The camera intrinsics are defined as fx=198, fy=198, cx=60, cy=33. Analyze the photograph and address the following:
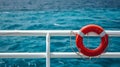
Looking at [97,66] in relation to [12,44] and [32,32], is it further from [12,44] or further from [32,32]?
[12,44]

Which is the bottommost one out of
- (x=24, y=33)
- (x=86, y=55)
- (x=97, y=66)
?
(x=97, y=66)

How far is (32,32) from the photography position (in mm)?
3102

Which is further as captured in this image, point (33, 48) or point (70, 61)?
point (33, 48)

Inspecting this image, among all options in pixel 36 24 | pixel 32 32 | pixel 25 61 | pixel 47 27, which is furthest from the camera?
pixel 36 24

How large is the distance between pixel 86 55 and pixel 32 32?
3.12ft

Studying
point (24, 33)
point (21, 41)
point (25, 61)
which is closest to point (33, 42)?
point (21, 41)

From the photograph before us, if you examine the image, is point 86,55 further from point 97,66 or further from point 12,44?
point 12,44

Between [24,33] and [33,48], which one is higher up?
[24,33]

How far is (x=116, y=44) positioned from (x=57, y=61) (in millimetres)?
3412

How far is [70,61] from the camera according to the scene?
641 centimetres

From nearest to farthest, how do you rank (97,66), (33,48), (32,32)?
1. (32,32)
2. (97,66)
3. (33,48)

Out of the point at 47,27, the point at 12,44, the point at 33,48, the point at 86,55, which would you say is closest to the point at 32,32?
the point at 86,55

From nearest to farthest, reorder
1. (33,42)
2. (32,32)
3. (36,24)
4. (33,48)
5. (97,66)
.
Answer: (32,32) → (97,66) → (33,48) → (33,42) → (36,24)

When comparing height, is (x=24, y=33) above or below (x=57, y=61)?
above
